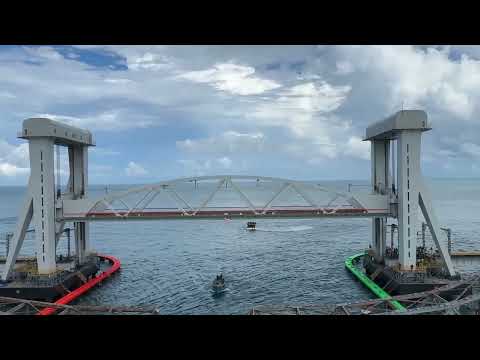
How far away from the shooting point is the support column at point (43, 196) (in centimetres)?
3519

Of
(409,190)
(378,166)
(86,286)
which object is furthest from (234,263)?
(409,190)

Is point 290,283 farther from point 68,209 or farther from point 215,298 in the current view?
point 68,209

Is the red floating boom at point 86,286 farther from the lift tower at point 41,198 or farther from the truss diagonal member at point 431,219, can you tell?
the truss diagonal member at point 431,219

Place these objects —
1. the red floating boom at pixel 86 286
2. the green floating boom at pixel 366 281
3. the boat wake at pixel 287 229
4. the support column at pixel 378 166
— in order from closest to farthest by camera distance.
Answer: the red floating boom at pixel 86 286 < the green floating boom at pixel 366 281 < the support column at pixel 378 166 < the boat wake at pixel 287 229

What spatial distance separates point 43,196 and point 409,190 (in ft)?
108

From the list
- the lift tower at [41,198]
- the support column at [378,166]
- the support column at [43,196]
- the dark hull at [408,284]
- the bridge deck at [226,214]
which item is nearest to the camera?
the dark hull at [408,284]

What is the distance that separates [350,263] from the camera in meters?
48.0

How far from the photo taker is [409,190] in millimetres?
Answer: 35312

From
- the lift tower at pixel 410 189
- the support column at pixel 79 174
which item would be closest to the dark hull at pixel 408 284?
the lift tower at pixel 410 189

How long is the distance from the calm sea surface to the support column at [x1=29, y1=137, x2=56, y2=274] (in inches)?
212

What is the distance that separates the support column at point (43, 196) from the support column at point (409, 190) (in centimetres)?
3174

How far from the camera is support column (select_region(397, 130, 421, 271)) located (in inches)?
1378
